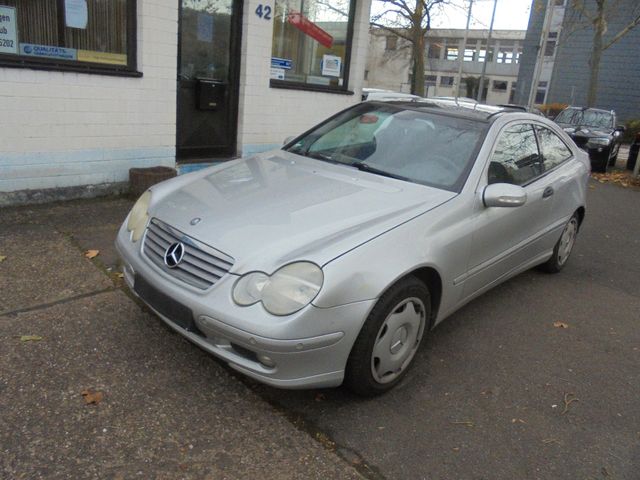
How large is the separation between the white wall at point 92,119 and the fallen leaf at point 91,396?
347 centimetres

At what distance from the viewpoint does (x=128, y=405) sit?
2.67 m

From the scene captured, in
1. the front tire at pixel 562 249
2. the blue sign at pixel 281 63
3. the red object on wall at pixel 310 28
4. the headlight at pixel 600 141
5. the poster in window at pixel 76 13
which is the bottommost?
the front tire at pixel 562 249

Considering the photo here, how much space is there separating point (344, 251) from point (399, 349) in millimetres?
742

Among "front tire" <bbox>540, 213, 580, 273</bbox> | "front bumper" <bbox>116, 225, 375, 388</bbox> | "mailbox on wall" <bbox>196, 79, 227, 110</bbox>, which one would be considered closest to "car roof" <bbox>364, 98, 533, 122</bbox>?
"front tire" <bbox>540, 213, 580, 273</bbox>

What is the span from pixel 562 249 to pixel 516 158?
155 centimetres

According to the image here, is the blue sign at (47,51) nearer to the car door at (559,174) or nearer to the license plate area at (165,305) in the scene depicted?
the license plate area at (165,305)

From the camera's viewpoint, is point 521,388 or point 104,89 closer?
point 521,388

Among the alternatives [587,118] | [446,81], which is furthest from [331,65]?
[446,81]

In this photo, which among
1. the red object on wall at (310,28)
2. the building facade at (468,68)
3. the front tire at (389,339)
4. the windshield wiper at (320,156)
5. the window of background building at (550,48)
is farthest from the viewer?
the building facade at (468,68)

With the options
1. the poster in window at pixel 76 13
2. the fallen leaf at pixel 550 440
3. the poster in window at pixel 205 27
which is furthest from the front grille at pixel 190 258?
the poster in window at pixel 205 27

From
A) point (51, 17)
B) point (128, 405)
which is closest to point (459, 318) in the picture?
point (128, 405)

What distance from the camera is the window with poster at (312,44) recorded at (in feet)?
25.7

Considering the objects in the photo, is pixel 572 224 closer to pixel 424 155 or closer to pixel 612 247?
pixel 612 247

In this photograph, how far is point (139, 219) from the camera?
10.6ft
